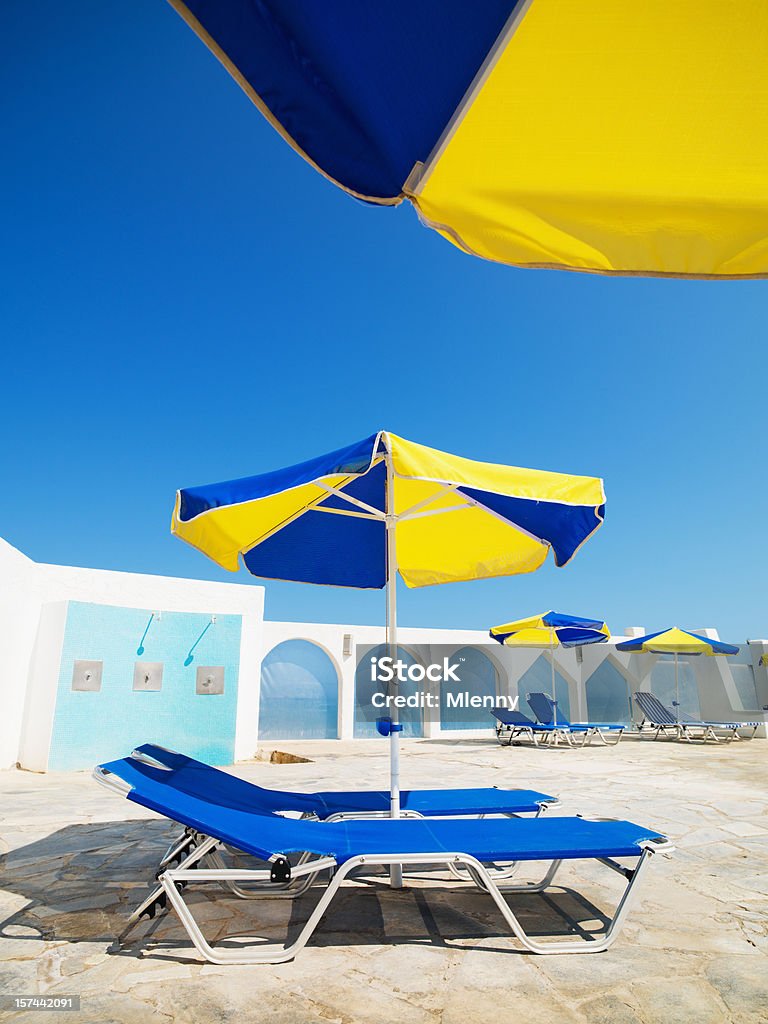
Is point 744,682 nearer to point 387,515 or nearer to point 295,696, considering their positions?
point 295,696

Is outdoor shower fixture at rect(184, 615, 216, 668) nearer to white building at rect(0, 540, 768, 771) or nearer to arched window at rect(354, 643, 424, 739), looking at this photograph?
white building at rect(0, 540, 768, 771)

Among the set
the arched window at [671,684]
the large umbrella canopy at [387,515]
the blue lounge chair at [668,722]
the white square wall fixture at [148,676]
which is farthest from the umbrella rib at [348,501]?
the arched window at [671,684]

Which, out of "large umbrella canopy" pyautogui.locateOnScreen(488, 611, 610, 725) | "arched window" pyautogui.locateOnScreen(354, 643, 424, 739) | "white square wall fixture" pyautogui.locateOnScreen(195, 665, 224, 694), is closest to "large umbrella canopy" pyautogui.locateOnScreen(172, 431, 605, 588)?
"white square wall fixture" pyautogui.locateOnScreen(195, 665, 224, 694)

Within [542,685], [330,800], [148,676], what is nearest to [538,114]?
[330,800]

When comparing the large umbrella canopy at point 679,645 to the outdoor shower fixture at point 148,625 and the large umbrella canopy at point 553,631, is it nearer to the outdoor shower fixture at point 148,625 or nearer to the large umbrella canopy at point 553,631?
the large umbrella canopy at point 553,631

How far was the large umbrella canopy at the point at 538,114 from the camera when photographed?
3.40 ft

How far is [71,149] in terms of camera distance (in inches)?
267

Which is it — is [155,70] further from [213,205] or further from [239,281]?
[239,281]

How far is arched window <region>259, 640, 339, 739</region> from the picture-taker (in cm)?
1734

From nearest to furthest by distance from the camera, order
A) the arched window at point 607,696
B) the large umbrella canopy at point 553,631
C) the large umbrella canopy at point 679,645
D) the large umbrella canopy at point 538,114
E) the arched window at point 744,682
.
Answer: the large umbrella canopy at point 538,114
the large umbrella canopy at point 553,631
the large umbrella canopy at point 679,645
the arched window at point 744,682
the arched window at point 607,696

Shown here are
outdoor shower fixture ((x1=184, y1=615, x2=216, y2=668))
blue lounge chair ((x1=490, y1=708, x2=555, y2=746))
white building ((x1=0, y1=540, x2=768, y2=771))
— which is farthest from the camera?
blue lounge chair ((x1=490, y1=708, x2=555, y2=746))

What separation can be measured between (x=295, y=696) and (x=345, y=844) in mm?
17385

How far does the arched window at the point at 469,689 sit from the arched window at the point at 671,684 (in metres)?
5.62

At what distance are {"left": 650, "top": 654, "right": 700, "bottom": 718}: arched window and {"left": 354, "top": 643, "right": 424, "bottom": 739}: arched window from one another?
330 inches
